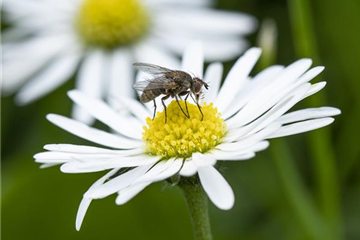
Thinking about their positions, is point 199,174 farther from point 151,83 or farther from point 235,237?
point 235,237

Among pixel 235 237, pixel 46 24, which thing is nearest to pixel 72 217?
pixel 235 237

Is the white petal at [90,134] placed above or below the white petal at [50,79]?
below

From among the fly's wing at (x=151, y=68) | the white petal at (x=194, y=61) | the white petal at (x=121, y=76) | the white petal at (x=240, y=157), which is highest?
the white petal at (x=121, y=76)

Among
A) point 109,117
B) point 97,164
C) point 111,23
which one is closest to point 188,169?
point 97,164

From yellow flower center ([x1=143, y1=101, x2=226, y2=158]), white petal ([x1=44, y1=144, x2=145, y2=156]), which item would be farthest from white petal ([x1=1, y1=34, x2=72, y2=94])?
white petal ([x1=44, y1=144, x2=145, y2=156])

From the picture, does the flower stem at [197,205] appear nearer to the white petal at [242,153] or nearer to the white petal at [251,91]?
the white petal at [242,153]

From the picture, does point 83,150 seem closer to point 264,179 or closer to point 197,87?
point 197,87

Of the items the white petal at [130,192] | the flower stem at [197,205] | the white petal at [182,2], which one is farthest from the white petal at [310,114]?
the white petal at [182,2]
